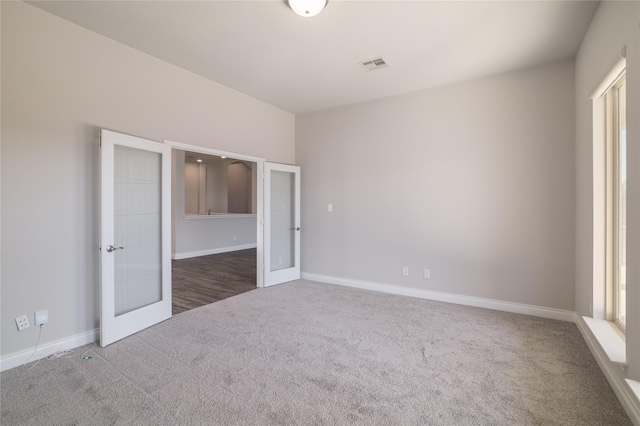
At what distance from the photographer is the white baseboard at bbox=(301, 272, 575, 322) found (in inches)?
132

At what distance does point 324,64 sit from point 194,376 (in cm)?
339

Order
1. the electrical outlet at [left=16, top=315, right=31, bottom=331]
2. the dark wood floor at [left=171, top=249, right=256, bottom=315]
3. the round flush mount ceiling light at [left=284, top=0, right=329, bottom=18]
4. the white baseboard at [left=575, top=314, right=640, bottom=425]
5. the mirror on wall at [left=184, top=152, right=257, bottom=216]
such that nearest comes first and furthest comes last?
the white baseboard at [left=575, top=314, right=640, bottom=425]
the round flush mount ceiling light at [left=284, top=0, right=329, bottom=18]
the electrical outlet at [left=16, top=315, right=31, bottom=331]
the dark wood floor at [left=171, top=249, right=256, bottom=315]
the mirror on wall at [left=184, top=152, right=257, bottom=216]

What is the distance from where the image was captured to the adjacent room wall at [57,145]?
2332mm

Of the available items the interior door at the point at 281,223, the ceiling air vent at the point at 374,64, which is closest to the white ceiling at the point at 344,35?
the ceiling air vent at the point at 374,64

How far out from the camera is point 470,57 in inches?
126

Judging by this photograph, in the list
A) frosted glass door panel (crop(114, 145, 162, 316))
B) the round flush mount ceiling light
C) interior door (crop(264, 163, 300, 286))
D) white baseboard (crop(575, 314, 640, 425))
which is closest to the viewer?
white baseboard (crop(575, 314, 640, 425))

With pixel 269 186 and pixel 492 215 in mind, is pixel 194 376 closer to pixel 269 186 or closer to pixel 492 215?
pixel 269 186

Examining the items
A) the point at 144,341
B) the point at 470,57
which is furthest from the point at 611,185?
the point at 144,341

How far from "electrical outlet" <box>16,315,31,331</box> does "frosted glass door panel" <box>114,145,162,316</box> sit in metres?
0.62

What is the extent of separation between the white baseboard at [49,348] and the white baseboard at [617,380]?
13.7 feet

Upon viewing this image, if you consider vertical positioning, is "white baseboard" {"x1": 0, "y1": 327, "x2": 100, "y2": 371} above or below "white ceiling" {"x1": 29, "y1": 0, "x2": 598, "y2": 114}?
below

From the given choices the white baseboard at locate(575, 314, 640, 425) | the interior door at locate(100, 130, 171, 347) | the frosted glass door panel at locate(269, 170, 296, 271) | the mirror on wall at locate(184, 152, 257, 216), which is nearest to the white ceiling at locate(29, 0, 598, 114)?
the interior door at locate(100, 130, 171, 347)

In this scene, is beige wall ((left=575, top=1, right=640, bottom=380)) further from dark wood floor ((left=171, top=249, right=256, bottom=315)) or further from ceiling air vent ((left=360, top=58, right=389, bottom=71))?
dark wood floor ((left=171, top=249, right=256, bottom=315))

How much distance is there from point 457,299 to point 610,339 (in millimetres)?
1703
